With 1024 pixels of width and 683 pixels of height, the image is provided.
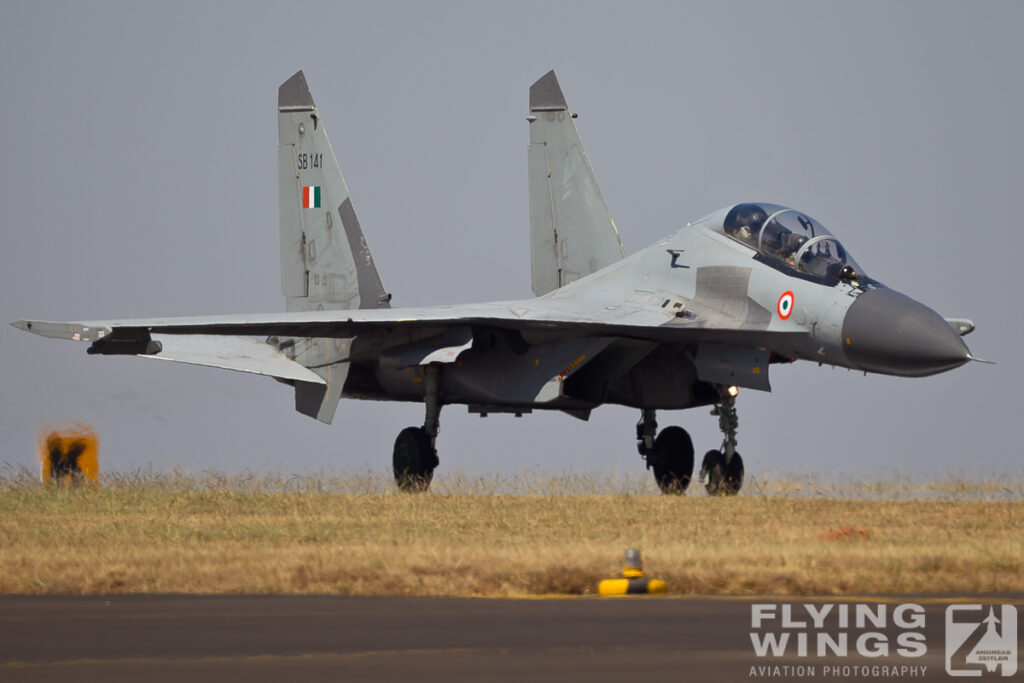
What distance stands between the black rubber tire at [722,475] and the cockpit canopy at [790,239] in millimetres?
2297

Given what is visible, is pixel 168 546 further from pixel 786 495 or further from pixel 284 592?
pixel 786 495

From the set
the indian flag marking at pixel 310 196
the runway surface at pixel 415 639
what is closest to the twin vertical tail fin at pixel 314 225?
the indian flag marking at pixel 310 196

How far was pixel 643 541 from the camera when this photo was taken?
1183 centimetres

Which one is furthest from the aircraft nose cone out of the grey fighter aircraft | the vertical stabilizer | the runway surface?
the vertical stabilizer

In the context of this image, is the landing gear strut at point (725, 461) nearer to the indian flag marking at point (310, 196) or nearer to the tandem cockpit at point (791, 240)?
the tandem cockpit at point (791, 240)

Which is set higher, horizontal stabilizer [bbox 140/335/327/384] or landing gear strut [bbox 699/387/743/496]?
horizontal stabilizer [bbox 140/335/327/384]

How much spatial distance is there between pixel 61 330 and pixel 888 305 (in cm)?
889

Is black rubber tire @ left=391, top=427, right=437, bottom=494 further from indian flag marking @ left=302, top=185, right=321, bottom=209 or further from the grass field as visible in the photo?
indian flag marking @ left=302, top=185, right=321, bottom=209

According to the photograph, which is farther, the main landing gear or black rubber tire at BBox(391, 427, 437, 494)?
black rubber tire at BBox(391, 427, 437, 494)

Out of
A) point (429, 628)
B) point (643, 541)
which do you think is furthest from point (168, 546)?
point (429, 628)

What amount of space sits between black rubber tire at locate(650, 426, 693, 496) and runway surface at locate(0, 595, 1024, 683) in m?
9.72

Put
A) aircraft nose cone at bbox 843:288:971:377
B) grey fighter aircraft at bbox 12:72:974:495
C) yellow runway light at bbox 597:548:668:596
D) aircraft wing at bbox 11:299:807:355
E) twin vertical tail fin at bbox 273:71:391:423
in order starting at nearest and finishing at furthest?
yellow runway light at bbox 597:548:668:596 < aircraft nose cone at bbox 843:288:971:377 < grey fighter aircraft at bbox 12:72:974:495 < aircraft wing at bbox 11:299:807:355 < twin vertical tail fin at bbox 273:71:391:423

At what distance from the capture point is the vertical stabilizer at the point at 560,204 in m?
22.9

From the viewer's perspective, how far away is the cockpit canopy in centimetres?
1623
